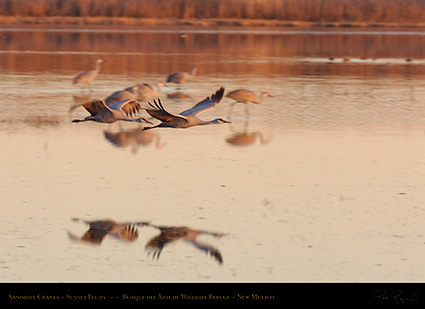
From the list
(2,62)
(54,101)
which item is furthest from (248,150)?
(2,62)

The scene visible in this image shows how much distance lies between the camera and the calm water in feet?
24.9

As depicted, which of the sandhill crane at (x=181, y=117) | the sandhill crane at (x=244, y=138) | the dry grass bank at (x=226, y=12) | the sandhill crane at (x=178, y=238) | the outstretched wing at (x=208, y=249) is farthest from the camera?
the dry grass bank at (x=226, y=12)

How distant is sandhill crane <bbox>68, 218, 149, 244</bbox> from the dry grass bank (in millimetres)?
46220

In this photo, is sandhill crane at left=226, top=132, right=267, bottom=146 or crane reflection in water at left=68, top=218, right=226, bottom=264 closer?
crane reflection in water at left=68, top=218, right=226, bottom=264

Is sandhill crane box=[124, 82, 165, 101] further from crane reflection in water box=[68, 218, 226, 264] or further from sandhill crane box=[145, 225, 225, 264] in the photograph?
sandhill crane box=[145, 225, 225, 264]

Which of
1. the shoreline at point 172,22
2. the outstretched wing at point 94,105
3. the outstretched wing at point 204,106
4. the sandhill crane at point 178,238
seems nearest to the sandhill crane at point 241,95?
the outstretched wing at point 204,106

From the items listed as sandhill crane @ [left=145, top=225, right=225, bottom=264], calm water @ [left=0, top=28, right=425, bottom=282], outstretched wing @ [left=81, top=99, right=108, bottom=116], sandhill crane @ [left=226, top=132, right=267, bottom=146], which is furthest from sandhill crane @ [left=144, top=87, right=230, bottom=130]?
sandhill crane @ [left=145, top=225, right=225, bottom=264]

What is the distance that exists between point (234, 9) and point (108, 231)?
51.3 meters

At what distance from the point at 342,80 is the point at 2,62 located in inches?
376

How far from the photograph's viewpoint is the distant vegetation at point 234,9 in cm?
5684

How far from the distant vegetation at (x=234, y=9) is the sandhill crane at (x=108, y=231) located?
4872cm

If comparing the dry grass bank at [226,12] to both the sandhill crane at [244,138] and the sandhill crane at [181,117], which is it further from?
the sandhill crane at [181,117]

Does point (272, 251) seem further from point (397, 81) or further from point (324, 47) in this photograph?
point (324, 47)

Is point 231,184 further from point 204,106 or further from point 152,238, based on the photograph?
point 204,106
